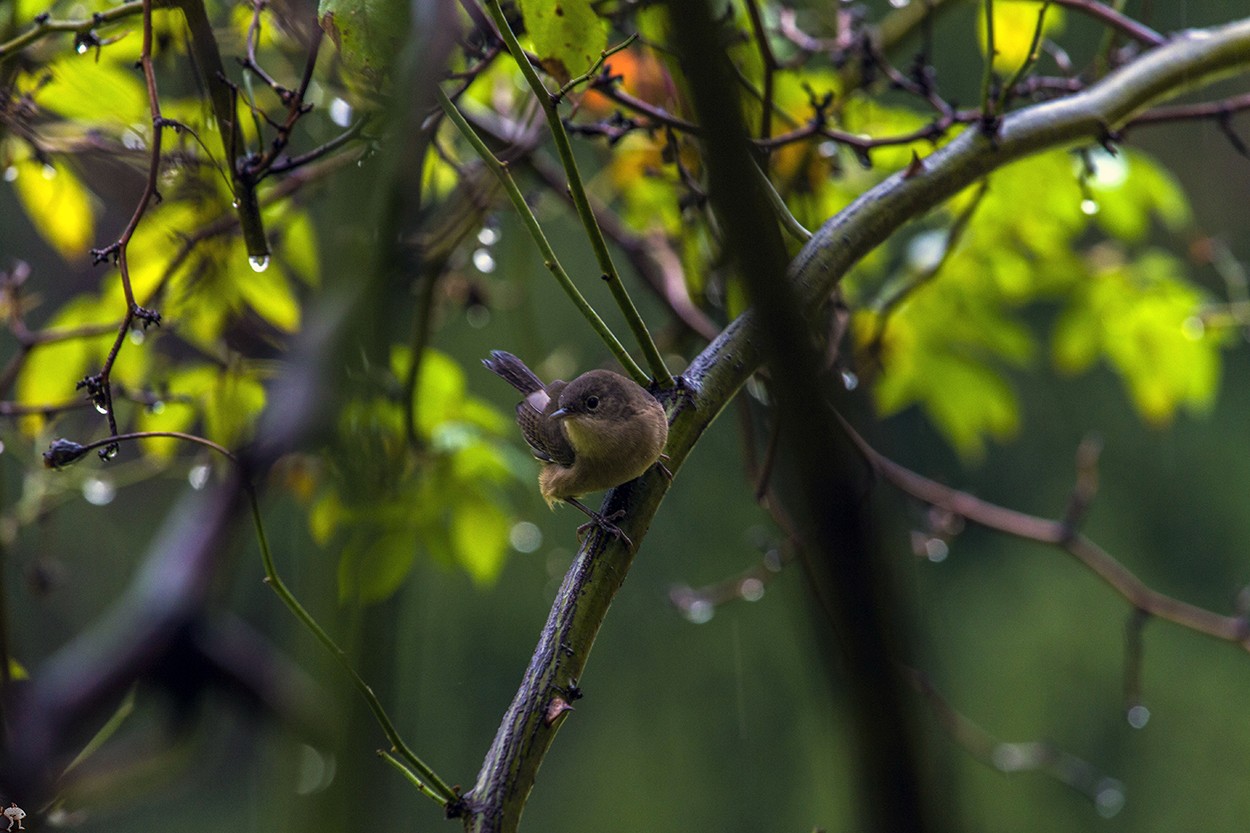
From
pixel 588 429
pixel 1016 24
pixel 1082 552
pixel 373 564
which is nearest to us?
pixel 373 564

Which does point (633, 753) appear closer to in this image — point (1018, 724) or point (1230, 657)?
point (1018, 724)

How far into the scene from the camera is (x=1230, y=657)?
13.3 ft

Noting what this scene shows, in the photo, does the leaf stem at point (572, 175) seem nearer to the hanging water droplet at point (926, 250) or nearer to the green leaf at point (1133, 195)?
the hanging water droplet at point (926, 250)

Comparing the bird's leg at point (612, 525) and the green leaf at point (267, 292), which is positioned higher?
the bird's leg at point (612, 525)

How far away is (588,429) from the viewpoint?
1048mm

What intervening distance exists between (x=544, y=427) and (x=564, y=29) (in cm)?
49

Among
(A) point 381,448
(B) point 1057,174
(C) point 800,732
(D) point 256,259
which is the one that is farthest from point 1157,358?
(C) point 800,732

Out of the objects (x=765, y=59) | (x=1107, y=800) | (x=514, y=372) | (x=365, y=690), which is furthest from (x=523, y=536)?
(x=365, y=690)

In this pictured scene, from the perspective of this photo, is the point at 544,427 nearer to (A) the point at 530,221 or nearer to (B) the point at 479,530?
(B) the point at 479,530

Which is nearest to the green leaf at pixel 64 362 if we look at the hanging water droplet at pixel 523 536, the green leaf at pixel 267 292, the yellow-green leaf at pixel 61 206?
the yellow-green leaf at pixel 61 206

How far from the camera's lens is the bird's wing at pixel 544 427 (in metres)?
1.20

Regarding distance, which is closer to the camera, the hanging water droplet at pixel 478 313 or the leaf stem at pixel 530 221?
the leaf stem at pixel 530 221

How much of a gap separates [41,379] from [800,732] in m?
3.16

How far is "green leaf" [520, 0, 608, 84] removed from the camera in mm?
862
